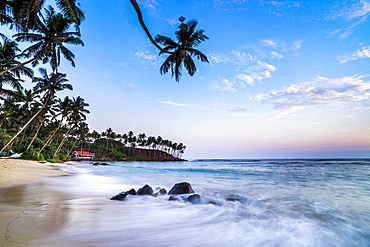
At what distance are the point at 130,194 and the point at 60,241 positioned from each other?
504 centimetres

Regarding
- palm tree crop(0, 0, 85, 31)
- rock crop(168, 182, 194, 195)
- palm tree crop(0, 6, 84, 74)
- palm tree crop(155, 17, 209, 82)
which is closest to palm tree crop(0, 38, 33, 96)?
palm tree crop(0, 6, 84, 74)

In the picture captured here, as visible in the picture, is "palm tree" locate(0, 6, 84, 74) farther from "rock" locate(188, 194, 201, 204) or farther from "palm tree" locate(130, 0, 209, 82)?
"rock" locate(188, 194, 201, 204)

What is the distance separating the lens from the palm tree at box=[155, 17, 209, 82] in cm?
1084

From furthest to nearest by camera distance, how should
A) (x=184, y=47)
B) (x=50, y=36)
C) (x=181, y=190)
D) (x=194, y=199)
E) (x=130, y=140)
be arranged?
(x=130, y=140) → (x=50, y=36) → (x=184, y=47) → (x=181, y=190) → (x=194, y=199)

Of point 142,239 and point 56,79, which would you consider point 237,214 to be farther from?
point 56,79

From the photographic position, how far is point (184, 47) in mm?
10820

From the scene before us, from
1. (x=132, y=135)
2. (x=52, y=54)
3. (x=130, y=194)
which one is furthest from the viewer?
(x=132, y=135)

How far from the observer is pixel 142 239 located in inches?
123

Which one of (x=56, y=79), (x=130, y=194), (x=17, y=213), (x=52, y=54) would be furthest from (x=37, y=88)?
(x=17, y=213)

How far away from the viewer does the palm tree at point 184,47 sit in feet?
35.6

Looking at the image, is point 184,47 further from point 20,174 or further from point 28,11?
Result: point 20,174

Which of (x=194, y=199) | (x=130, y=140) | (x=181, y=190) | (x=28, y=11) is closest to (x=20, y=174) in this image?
(x=28, y=11)

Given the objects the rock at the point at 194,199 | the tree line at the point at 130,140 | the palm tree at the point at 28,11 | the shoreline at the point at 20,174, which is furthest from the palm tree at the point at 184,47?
the tree line at the point at 130,140

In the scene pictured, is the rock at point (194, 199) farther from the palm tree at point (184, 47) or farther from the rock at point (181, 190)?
the palm tree at point (184, 47)
